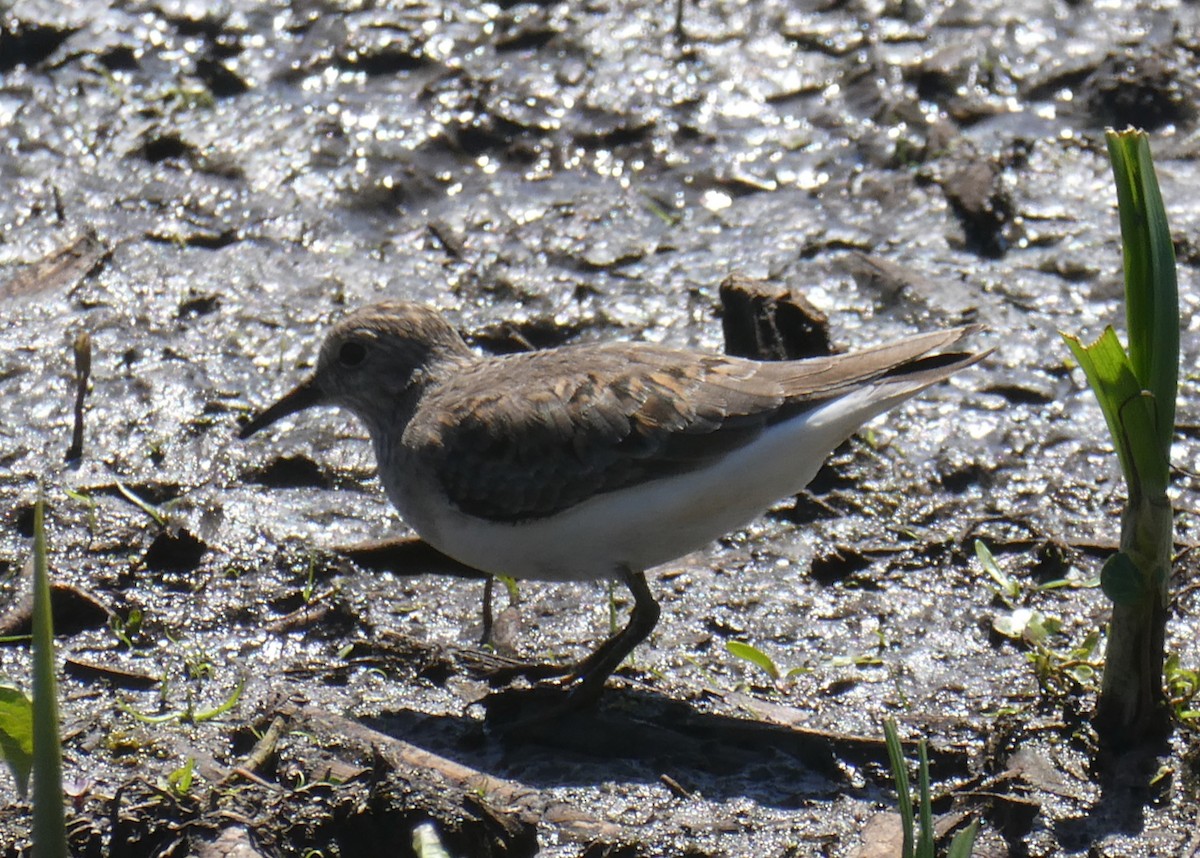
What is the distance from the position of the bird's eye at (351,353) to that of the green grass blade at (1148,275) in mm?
2929

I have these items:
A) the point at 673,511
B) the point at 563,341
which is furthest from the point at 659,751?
the point at 563,341

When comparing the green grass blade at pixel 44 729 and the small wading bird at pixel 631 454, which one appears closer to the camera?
the green grass blade at pixel 44 729

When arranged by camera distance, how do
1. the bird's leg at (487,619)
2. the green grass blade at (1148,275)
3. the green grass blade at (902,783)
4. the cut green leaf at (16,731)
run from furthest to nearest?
the bird's leg at (487,619) → the green grass blade at (1148,275) → the cut green leaf at (16,731) → the green grass blade at (902,783)

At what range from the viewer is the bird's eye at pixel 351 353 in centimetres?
593

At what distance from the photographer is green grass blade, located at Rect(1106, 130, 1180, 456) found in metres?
3.96

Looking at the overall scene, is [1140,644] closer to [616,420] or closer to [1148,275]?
[1148,275]

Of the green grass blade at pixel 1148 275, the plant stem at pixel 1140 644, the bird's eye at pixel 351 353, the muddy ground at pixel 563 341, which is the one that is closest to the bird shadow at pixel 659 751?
the muddy ground at pixel 563 341

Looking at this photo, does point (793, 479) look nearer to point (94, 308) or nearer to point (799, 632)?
point (799, 632)

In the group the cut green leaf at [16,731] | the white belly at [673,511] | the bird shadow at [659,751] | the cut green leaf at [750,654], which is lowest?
the bird shadow at [659,751]

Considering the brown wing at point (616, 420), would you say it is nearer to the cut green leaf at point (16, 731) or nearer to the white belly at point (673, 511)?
the white belly at point (673, 511)

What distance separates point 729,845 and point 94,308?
4115 millimetres

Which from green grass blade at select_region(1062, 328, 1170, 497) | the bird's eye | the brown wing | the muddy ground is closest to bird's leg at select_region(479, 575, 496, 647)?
the muddy ground

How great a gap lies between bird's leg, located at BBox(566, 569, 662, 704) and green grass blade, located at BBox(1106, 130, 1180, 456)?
5.65 ft

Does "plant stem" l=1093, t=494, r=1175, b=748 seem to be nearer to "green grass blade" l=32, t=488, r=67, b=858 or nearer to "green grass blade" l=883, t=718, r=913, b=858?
"green grass blade" l=883, t=718, r=913, b=858
